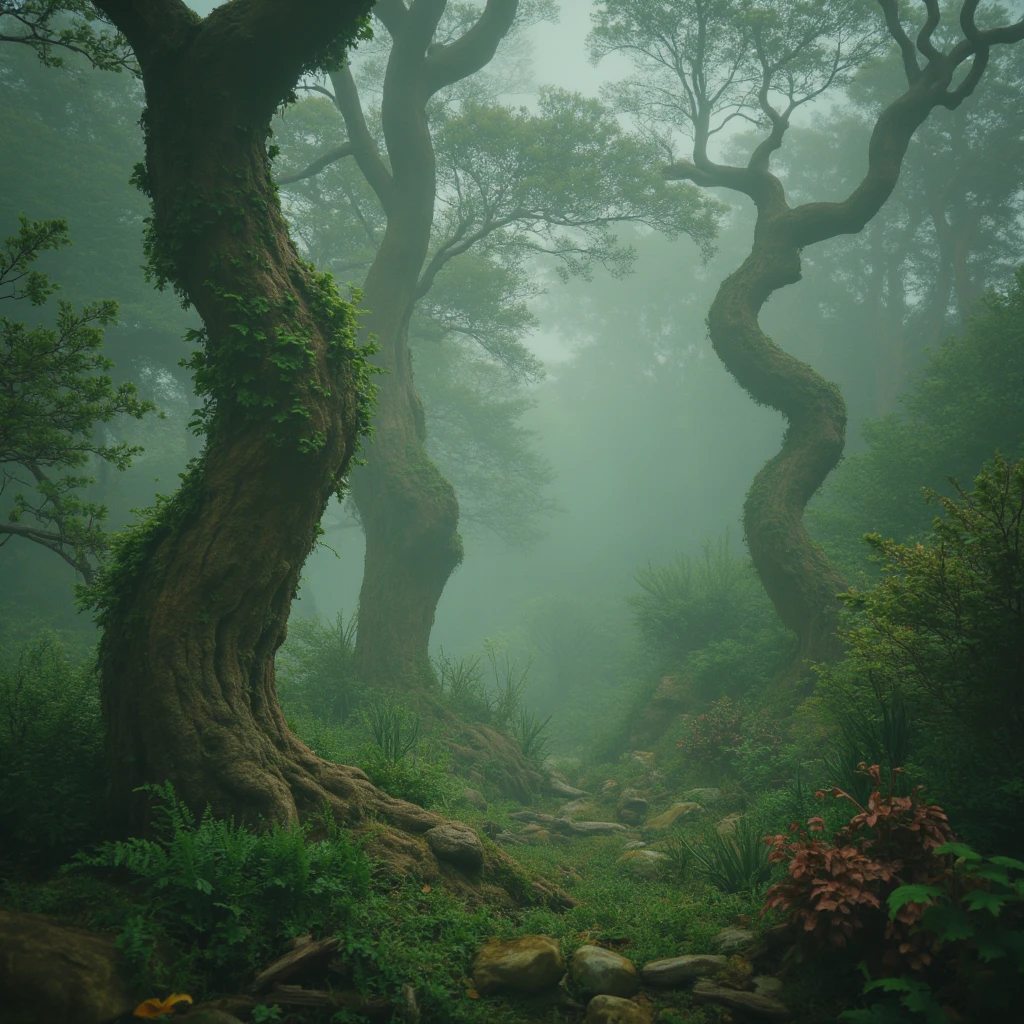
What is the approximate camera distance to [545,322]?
49.5 m

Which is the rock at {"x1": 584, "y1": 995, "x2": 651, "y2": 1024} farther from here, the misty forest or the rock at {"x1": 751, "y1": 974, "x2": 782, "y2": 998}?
the rock at {"x1": 751, "y1": 974, "x2": 782, "y2": 998}

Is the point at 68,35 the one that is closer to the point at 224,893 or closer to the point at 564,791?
the point at 224,893

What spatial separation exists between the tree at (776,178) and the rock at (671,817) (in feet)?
9.51

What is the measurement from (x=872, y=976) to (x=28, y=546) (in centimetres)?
2469

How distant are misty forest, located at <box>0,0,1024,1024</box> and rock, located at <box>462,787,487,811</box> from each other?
0.24 ft

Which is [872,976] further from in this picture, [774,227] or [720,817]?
[774,227]

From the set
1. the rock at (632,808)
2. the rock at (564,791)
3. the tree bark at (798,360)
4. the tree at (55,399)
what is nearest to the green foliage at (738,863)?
the rock at (632,808)

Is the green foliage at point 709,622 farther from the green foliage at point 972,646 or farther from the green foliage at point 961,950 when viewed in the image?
the green foliage at point 961,950

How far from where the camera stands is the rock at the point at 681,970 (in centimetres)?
330

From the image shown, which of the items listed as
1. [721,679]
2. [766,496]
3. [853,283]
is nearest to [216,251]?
[766,496]

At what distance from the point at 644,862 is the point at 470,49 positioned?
1321 cm

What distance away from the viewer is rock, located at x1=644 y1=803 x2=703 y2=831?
25.2 ft

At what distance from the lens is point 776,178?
12.6 metres

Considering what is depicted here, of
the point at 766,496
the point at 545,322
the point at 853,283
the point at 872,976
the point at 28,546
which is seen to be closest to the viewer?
the point at 872,976
